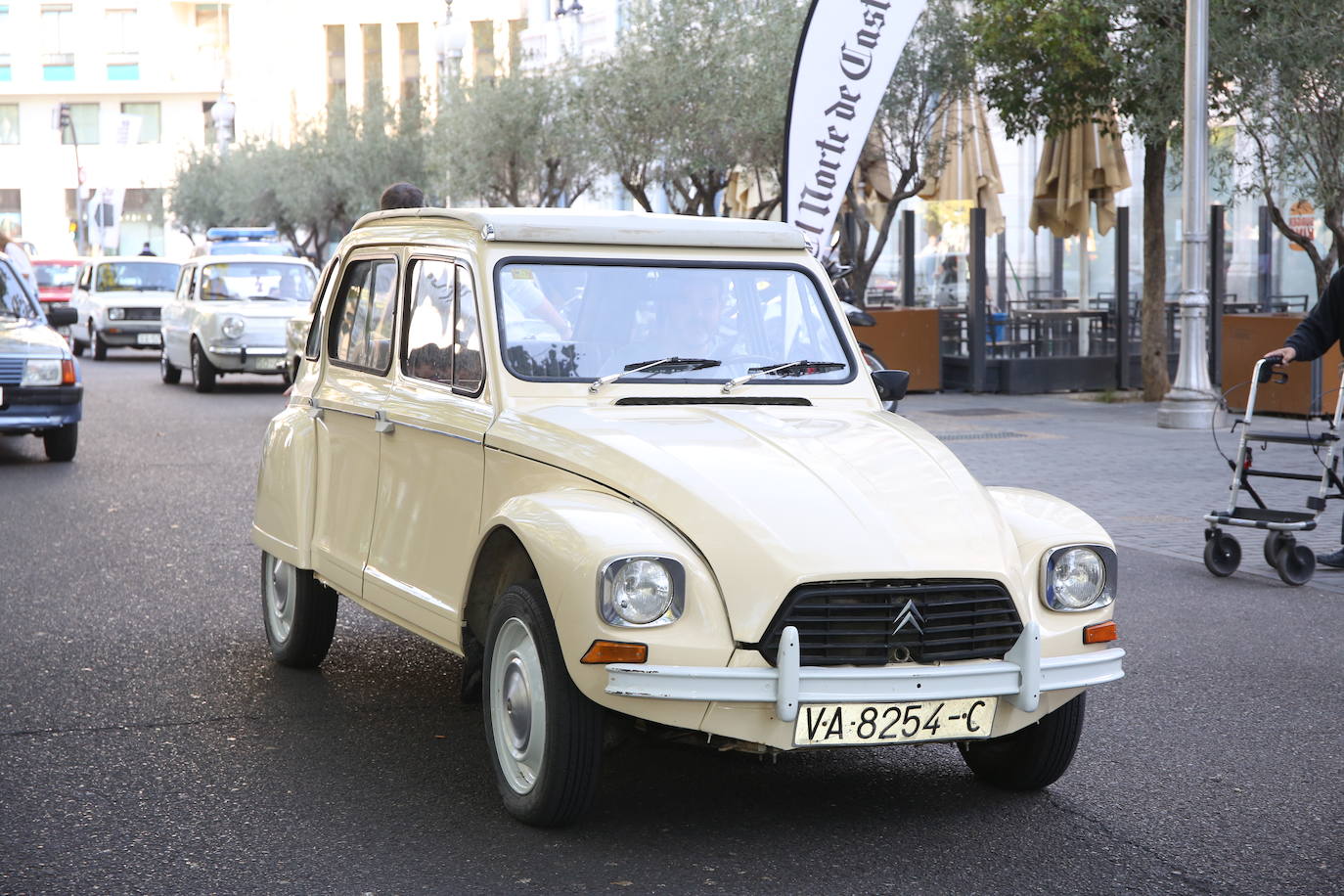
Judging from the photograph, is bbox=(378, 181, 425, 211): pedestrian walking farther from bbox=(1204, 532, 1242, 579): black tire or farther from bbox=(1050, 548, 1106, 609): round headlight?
bbox=(1050, 548, 1106, 609): round headlight

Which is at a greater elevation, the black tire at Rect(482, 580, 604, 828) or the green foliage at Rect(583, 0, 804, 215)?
the green foliage at Rect(583, 0, 804, 215)

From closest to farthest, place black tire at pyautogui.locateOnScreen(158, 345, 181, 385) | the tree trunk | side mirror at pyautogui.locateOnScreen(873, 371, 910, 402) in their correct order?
side mirror at pyautogui.locateOnScreen(873, 371, 910, 402)
the tree trunk
black tire at pyautogui.locateOnScreen(158, 345, 181, 385)

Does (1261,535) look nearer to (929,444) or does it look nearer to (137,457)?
(929,444)

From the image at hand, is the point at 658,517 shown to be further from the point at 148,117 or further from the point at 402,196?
the point at 148,117

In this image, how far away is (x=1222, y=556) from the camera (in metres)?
9.34

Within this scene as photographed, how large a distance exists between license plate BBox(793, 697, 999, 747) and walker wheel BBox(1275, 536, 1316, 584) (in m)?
4.93

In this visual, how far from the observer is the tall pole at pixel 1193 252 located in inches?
658

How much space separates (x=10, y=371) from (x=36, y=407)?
0.35 metres

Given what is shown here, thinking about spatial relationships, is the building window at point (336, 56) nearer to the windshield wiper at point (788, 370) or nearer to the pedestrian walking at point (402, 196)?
the pedestrian walking at point (402, 196)

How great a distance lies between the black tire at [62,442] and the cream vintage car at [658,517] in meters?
8.64

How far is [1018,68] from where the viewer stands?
20047mm

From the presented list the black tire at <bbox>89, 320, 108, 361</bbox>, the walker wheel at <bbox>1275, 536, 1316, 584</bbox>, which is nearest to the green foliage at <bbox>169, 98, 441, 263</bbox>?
Answer: the black tire at <bbox>89, 320, 108, 361</bbox>

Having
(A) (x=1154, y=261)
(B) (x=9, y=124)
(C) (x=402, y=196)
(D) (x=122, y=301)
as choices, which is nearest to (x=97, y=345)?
(D) (x=122, y=301)

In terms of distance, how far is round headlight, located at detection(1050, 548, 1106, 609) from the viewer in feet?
16.1
